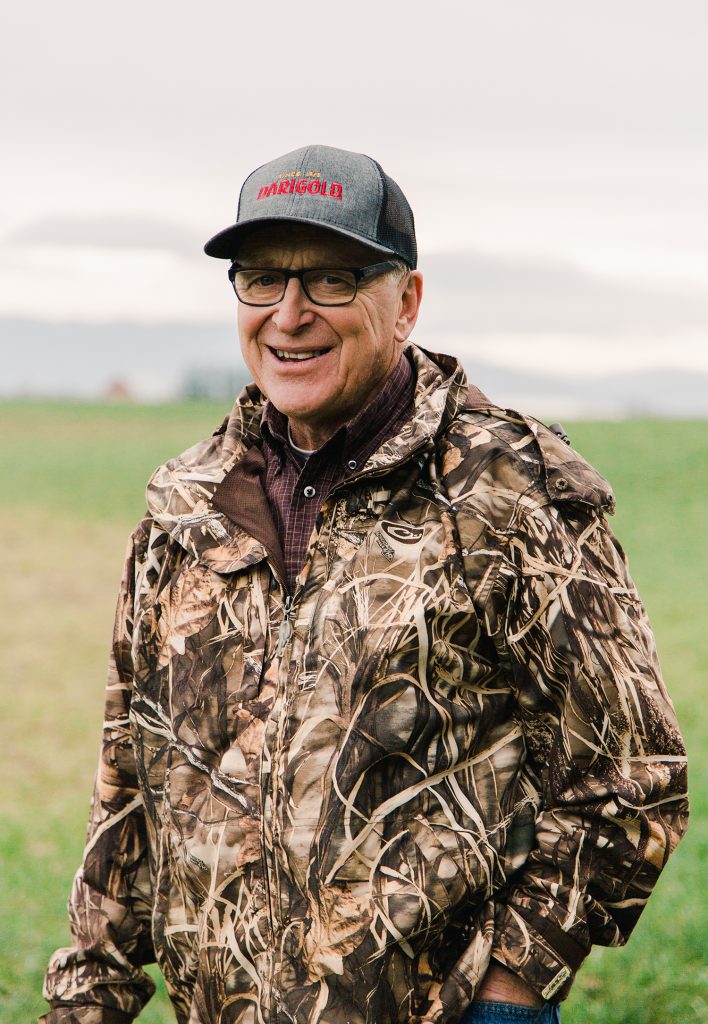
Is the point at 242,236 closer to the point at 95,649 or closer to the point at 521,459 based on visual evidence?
the point at 521,459

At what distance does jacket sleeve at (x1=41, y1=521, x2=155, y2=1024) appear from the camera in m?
2.76

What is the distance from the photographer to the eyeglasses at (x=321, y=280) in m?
2.51

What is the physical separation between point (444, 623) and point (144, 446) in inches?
1340

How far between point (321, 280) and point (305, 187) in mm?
195

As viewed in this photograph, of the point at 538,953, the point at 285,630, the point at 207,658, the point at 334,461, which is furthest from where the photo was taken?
the point at 334,461

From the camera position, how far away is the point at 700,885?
6.00m

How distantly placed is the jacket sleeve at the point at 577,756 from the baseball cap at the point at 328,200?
700mm

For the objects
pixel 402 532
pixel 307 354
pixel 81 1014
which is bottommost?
pixel 81 1014

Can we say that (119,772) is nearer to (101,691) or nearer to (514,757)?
(514,757)

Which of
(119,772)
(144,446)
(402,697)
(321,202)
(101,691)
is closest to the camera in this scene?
(402,697)

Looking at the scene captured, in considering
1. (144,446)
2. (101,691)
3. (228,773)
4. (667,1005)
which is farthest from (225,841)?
(144,446)

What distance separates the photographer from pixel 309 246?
251 cm

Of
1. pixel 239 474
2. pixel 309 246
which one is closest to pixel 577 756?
pixel 239 474

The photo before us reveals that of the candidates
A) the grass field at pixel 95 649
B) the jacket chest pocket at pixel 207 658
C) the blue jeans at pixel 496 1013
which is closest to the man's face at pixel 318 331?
the jacket chest pocket at pixel 207 658
